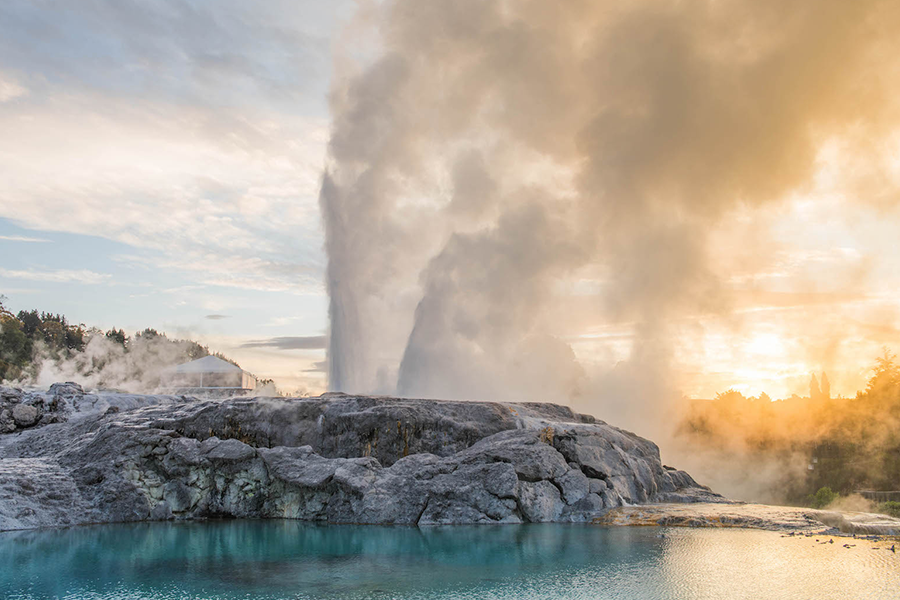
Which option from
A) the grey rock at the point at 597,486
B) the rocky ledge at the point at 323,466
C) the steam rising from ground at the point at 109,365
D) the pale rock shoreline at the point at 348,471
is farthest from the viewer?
the steam rising from ground at the point at 109,365

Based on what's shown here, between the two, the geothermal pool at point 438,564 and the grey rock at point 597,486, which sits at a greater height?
the grey rock at point 597,486

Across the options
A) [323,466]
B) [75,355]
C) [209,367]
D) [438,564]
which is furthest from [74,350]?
[438,564]

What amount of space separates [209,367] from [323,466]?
34.1 metres

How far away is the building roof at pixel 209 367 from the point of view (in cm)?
5556

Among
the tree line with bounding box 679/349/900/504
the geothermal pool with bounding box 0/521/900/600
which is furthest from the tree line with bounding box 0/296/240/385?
the tree line with bounding box 679/349/900/504

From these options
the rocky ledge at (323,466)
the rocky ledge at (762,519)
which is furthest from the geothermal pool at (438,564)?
the rocky ledge at (323,466)

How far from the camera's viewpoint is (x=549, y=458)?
26719mm

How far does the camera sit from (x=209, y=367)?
56531mm

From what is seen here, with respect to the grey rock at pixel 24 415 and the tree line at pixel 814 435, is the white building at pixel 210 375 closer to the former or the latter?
the grey rock at pixel 24 415

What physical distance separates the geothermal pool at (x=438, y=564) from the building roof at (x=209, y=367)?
1303 inches

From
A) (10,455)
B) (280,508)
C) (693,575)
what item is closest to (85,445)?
(10,455)

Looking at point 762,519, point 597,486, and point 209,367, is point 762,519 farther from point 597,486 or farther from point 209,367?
point 209,367

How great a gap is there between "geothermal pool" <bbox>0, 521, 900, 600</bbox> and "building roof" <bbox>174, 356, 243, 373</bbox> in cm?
3309

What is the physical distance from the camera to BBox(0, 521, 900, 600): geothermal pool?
14234 millimetres
